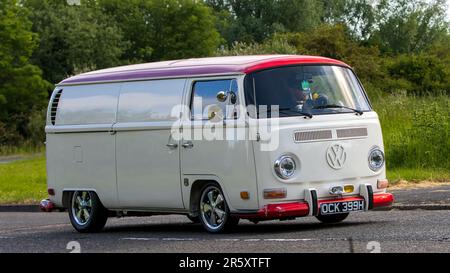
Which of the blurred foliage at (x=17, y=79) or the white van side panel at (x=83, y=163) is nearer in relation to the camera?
the white van side panel at (x=83, y=163)

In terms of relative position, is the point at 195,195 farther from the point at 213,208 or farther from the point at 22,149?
the point at 22,149

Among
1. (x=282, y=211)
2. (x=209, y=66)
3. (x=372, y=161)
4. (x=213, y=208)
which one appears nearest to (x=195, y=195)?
(x=213, y=208)

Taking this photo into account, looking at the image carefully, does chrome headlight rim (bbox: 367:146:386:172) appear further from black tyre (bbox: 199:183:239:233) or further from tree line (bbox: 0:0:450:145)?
tree line (bbox: 0:0:450:145)

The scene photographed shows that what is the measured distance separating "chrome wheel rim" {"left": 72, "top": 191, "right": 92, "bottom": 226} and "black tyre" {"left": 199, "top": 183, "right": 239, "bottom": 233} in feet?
8.75

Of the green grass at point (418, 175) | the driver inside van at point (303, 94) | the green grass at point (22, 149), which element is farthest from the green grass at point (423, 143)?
the green grass at point (22, 149)

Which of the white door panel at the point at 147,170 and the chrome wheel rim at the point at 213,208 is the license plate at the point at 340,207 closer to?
the chrome wheel rim at the point at 213,208

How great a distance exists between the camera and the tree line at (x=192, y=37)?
68.1m

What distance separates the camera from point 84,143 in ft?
57.5

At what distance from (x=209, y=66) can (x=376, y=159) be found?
2.57m

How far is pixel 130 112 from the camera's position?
655 inches

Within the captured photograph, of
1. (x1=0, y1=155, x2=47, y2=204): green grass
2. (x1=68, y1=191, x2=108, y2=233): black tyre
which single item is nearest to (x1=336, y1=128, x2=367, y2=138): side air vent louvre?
(x1=68, y1=191, x2=108, y2=233): black tyre

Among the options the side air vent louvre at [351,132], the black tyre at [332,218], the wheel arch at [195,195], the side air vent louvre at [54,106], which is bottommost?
the black tyre at [332,218]

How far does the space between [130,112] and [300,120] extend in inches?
115
